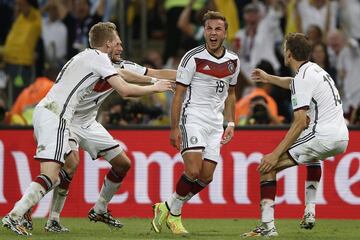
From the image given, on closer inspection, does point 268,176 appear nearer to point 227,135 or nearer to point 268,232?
point 268,232

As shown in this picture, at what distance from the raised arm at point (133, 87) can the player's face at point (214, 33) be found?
3.80 ft

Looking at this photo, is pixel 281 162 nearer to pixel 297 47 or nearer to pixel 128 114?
pixel 297 47

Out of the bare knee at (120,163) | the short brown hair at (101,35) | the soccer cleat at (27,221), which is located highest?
the short brown hair at (101,35)

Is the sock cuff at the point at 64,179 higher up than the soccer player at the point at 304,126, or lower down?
lower down

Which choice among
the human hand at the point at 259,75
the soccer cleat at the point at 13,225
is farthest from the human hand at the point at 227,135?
the soccer cleat at the point at 13,225

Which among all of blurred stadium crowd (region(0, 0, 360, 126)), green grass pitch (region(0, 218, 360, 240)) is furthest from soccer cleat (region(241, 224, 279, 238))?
blurred stadium crowd (region(0, 0, 360, 126))

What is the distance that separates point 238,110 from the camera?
17.5 m

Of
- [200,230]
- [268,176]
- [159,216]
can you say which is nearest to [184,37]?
[200,230]

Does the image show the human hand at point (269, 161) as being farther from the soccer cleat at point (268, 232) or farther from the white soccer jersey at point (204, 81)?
the white soccer jersey at point (204, 81)

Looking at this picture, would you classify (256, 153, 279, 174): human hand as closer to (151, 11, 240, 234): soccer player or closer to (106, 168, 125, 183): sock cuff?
(151, 11, 240, 234): soccer player

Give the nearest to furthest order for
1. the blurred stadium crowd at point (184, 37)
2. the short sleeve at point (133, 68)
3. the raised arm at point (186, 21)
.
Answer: the short sleeve at point (133, 68) < the blurred stadium crowd at point (184, 37) < the raised arm at point (186, 21)

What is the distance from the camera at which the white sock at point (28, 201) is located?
11748mm

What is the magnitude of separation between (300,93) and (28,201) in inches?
118

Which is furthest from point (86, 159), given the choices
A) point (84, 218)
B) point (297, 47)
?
point (297, 47)
